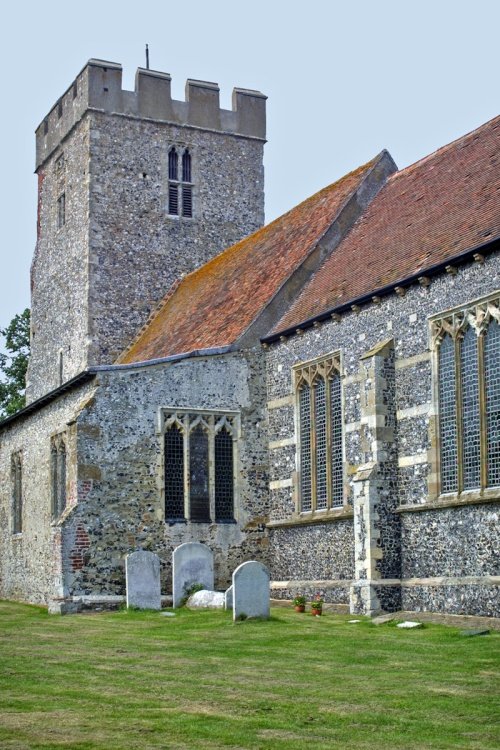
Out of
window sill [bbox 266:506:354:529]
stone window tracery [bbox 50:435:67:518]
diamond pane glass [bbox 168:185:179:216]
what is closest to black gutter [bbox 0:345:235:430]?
stone window tracery [bbox 50:435:67:518]

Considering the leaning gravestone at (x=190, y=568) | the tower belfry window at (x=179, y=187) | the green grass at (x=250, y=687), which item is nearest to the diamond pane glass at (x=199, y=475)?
the leaning gravestone at (x=190, y=568)

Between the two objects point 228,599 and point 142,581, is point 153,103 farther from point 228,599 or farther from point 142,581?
point 228,599

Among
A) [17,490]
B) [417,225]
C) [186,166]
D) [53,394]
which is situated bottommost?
[17,490]

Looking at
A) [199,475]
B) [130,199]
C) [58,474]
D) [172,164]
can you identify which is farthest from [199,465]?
[172,164]

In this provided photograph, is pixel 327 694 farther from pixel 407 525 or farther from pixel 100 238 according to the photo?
pixel 100 238

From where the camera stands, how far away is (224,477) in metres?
25.4

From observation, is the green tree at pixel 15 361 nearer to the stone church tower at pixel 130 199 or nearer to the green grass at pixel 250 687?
the stone church tower at pixel 130 199

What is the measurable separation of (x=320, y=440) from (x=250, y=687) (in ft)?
37.9

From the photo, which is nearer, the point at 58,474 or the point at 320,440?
the point at 320,440

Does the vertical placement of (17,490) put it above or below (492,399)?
below

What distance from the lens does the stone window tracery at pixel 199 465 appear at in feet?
81.6

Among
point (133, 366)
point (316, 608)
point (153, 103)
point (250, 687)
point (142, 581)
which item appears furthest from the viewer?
point (153, 103)

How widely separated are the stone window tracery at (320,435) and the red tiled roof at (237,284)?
2.56 metres

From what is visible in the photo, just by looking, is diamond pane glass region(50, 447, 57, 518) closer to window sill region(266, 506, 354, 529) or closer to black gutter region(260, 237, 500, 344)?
window sill region(266, 506, 354, 529)
